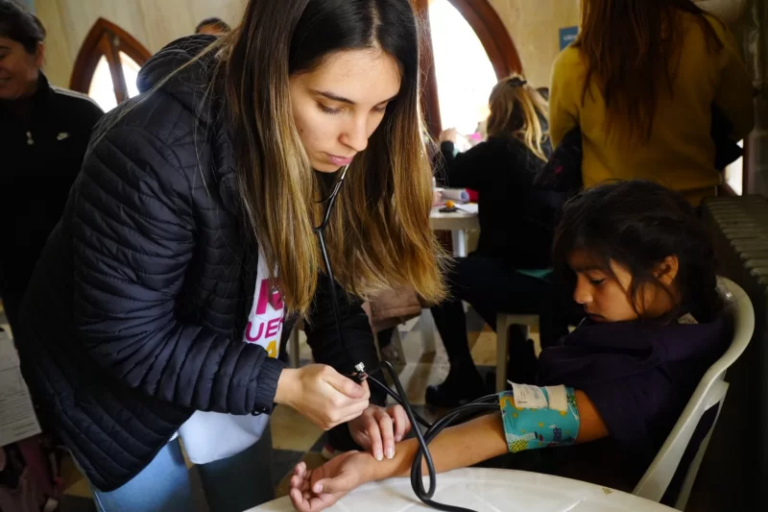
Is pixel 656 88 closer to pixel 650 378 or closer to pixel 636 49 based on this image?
pixel 636 49

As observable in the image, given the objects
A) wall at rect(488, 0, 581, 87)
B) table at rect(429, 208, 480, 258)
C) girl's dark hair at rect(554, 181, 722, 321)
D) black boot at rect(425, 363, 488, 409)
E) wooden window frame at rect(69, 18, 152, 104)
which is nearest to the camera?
girl's dark hair at rect(554, 181, 722, 321)

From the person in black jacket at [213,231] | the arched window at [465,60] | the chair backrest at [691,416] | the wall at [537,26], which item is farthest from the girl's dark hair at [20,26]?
the wall at [537,26]

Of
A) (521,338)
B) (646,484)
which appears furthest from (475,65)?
(646,484)

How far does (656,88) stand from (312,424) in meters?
1.54

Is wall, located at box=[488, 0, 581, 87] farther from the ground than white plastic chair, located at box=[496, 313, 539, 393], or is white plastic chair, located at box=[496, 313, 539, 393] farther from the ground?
wall, located at box=[488, 0, 581, 87]

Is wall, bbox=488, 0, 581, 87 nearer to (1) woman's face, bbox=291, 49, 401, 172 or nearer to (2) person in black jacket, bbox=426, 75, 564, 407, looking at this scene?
(2) person in black jacket, bbox=426, 75, 564, 407

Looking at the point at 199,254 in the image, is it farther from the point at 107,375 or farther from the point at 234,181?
the point at 107,375

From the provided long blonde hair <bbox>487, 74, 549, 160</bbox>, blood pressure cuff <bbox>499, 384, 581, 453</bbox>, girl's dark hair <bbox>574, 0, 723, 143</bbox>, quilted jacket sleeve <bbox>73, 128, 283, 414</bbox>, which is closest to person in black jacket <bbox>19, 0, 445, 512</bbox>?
quilted jacket sleeve <bbox>73, 128, 283, 414</bbox>

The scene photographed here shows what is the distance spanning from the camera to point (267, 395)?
2.59ft

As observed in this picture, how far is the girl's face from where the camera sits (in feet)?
3.36

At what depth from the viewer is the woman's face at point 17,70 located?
1.60 m

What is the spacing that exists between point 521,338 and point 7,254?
5.60 feet

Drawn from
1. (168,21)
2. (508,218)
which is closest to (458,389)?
(508,218)

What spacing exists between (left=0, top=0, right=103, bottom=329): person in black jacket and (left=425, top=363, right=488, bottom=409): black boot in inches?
53.9
